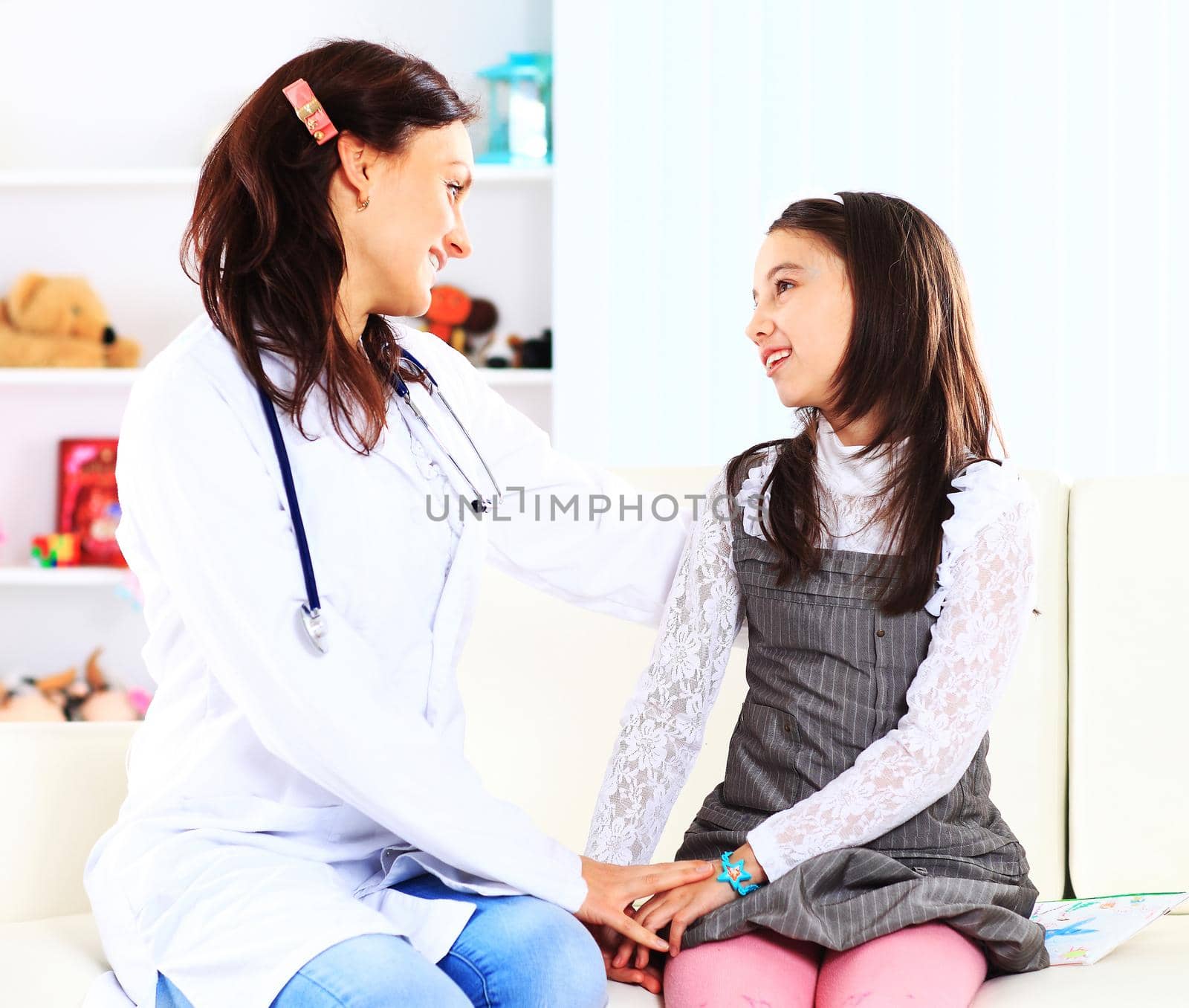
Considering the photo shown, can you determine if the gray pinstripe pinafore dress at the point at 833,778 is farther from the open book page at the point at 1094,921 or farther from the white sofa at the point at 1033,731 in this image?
the white sofa at the point at 1033,731

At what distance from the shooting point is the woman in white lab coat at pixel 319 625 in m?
1.07

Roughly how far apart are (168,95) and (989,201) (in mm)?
1898

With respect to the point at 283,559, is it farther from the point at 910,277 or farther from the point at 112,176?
the point at 112,176

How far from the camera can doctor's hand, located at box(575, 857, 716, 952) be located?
1177 millimetres

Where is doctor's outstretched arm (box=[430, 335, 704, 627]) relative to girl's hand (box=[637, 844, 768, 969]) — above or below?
above

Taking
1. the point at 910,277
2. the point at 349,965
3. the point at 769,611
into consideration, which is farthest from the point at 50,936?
the point at 910,277

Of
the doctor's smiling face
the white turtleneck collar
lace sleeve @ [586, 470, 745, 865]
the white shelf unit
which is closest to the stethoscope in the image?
the doctor's smiling face

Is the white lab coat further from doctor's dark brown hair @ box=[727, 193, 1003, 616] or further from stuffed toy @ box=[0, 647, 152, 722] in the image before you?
stuffed toy @ box=[0, 647, 152, 722]

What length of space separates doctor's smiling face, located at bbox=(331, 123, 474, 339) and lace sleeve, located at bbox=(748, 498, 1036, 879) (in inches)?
25.3

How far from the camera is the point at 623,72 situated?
2.74 m

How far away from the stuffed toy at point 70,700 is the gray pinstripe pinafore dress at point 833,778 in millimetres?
1893

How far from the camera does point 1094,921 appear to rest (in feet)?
4.44

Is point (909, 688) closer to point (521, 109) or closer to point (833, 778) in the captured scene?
point (833, 778)

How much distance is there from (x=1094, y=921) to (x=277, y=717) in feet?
2.95
